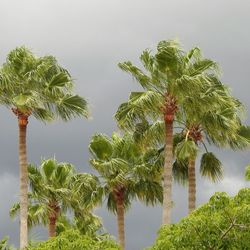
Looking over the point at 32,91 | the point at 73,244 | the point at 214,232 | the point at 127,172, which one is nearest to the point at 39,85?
the point at 32,91

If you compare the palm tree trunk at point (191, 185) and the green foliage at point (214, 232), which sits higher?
the palm tree trunk at point (191, 185)

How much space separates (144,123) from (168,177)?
11.2 ft

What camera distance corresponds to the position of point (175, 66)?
107 feet

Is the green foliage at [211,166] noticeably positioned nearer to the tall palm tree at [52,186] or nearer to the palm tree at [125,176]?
the palm tree at [125,176]

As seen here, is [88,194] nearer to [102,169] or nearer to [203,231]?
[102,169]

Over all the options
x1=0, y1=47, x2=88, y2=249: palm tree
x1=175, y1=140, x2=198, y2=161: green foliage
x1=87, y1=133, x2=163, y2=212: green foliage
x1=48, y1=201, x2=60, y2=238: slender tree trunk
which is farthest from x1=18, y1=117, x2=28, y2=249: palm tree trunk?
x1=175, y1=140, x2=198, y2=161: green foliage

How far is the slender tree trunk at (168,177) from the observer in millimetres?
31688

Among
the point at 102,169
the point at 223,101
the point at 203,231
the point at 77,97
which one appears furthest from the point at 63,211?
the point at 203,231

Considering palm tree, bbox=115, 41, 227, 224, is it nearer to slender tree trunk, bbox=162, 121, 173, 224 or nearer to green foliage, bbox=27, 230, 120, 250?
slender tree trunk, bbox=162, 121, 173, 224

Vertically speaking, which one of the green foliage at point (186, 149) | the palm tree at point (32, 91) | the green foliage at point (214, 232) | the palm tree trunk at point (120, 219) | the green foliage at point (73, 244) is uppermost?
the palm tree at point (32, 91)

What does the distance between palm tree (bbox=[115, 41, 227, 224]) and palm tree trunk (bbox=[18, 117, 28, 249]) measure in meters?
4.37

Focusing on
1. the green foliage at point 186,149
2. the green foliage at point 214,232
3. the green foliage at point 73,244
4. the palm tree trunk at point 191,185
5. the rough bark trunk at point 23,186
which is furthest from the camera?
the palm tree trunk at point 191,185

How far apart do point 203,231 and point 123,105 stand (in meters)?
13.6

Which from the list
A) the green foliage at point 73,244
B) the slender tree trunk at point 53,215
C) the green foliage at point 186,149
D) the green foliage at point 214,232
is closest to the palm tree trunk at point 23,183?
the slender tree trunk at point 53,215
